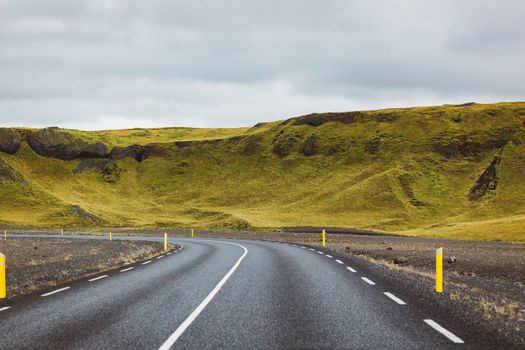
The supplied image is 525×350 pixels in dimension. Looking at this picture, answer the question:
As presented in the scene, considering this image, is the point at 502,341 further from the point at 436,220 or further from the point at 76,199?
the point at 76,199

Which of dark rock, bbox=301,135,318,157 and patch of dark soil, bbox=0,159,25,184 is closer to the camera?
patch of dark soil, bbox=0,159,25,184

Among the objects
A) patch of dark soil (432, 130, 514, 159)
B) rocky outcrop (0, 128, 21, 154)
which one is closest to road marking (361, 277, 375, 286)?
patch of dark soil (432, 130, 514, 159)

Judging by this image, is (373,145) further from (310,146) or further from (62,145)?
(62,145)

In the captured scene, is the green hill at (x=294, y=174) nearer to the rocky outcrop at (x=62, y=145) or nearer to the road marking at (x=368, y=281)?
the rocky outcrop at (x=62, y=145)

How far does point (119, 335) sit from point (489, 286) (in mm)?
10220

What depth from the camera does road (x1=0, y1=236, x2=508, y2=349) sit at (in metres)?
6.51

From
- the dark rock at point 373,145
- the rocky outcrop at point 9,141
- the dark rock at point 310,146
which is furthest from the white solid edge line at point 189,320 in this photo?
the rocky outcrop at point 9,141

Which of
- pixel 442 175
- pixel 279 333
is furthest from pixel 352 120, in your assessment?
pixel 279 333

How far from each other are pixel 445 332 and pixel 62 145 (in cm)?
12238

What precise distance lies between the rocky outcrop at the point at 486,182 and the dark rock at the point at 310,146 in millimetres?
35516

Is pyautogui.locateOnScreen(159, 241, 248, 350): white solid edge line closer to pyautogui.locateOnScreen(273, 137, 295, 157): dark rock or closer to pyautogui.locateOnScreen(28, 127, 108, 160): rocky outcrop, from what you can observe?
pyautogui.locateOnScreen(273, 137, 295, 157): dark rock

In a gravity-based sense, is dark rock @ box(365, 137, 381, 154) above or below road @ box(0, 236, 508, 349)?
above

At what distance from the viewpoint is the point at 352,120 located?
115 m

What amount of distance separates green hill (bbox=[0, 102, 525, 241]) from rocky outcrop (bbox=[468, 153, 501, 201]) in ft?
0.84
